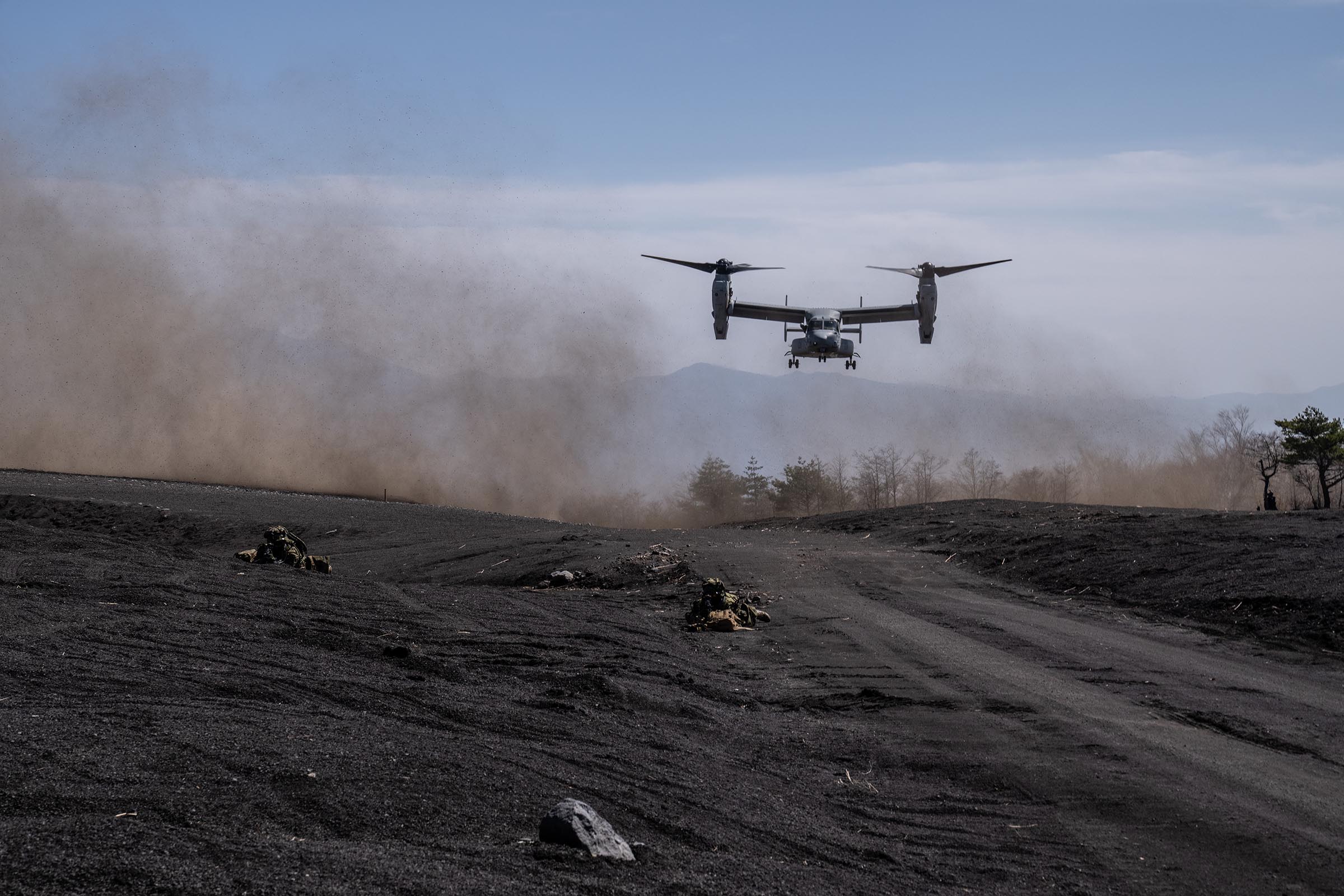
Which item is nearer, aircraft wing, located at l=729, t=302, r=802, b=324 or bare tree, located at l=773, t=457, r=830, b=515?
aircraft wing, located at l=729, t=302, r=802, b=324

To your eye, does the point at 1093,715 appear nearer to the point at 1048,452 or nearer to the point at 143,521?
the point at 143,521

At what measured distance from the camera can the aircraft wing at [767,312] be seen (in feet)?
145

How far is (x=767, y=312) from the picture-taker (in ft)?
146

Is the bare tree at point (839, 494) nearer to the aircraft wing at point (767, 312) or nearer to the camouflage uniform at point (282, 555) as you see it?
the aircraft wing at point (767, 312)

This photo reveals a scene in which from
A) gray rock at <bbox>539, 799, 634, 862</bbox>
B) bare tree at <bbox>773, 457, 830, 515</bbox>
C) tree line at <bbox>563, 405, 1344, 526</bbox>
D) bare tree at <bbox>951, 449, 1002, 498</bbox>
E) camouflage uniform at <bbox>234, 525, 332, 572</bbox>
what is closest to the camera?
gray rock at <bbox>539, 799, 634, 862</bbox>

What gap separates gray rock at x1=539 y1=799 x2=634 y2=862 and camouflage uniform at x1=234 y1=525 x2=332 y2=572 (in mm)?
15155

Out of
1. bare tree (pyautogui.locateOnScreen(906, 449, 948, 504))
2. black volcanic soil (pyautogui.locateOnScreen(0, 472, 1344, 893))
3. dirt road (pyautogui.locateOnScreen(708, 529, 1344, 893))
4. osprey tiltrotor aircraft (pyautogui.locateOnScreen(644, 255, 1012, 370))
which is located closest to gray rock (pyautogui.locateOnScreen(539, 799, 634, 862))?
Result: black volcanic soil (pyautogui.locateOnScreen(0, 472, 1344, 893))

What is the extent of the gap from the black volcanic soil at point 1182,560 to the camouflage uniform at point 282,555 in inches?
565

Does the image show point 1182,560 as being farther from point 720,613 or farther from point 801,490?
point 801,490

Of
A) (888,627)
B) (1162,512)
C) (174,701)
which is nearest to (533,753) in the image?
(174,701)

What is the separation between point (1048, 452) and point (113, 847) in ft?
259

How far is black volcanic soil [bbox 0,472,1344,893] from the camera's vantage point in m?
6.35

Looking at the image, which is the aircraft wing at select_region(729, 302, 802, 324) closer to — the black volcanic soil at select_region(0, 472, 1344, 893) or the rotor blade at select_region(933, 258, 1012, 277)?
the rotor blade at select_region(933, 258, 1012, 277)

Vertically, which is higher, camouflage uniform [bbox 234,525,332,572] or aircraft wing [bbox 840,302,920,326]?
aircraft wing [bbox 840,302,920,326]
